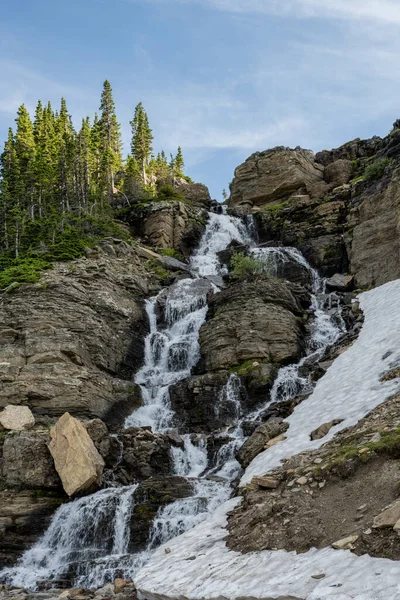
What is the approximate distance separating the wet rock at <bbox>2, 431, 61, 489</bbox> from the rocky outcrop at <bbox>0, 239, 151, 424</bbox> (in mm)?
3082

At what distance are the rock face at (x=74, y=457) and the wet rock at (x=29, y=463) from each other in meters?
0.42

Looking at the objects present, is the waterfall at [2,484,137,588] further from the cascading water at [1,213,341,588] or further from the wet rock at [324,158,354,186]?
the wet rock at [324,158,354,186]

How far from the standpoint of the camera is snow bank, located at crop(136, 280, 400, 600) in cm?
589

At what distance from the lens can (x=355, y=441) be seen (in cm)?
1116

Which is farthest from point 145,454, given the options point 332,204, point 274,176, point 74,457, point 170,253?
point 274,176

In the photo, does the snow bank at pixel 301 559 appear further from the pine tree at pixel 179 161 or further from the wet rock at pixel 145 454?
the pine tree at pixel 179 161

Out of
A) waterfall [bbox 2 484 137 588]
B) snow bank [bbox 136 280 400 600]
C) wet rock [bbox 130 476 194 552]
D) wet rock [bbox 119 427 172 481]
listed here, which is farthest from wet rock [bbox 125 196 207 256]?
waterfall [bbox 2 484 137 588]

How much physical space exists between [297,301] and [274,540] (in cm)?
2336

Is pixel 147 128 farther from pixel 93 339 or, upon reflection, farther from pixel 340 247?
pixel 93 339

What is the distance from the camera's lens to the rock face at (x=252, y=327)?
83.9 feet

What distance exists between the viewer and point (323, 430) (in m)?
13.9

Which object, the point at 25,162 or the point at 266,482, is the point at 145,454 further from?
the point at 25,162

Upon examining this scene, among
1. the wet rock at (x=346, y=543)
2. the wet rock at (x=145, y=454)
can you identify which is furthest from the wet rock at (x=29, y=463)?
the wet rock at (x=346, y=543)

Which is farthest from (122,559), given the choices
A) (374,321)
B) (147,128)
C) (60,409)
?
(147,128)
